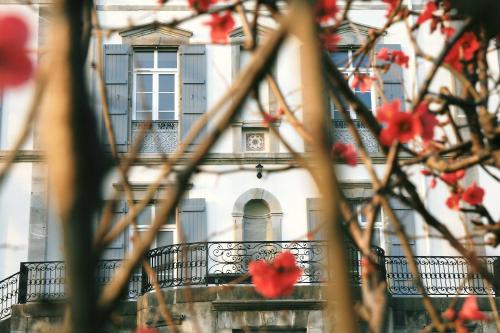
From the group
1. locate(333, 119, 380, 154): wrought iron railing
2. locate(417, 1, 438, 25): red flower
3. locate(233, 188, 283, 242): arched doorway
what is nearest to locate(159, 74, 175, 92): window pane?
locate(233, 188, 283, 242): arched doorway

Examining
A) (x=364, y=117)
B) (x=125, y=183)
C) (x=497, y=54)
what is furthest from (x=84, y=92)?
(x=497, y=54)

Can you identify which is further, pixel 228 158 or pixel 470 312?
pixel 228 158

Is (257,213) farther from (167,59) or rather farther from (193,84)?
(167,59)

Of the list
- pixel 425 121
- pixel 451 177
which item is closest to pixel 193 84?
pixel 451 177

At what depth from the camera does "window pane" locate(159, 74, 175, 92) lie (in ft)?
51.3

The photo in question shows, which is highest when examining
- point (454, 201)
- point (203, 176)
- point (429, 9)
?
point (203, 176)

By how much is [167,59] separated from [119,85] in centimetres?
112

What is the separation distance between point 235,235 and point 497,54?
240 inches

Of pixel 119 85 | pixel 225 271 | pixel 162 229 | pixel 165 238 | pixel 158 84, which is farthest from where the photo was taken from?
pixel 158 84

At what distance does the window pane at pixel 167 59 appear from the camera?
15.7 metres

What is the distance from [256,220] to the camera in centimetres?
1509

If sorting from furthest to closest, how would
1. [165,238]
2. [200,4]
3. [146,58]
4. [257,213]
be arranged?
1. [146,58]
2. [257,213]
3. [165,238]
4. [200,4]

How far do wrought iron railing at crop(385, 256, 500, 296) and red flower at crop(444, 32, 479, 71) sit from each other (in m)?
10.0

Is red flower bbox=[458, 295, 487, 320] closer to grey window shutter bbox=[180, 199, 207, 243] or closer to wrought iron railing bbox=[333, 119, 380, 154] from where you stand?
grey window shutter bbox=[180, 199, 207, 243]
